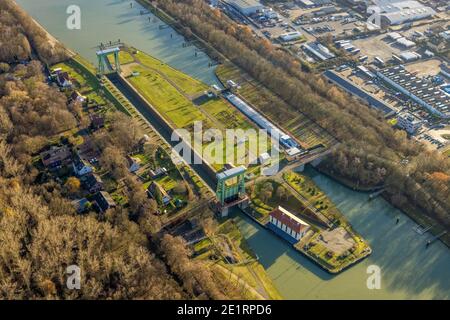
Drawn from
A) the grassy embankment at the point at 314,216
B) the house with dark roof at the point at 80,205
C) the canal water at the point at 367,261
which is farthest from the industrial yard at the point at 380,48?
the house with dark roof at the point at 80,205

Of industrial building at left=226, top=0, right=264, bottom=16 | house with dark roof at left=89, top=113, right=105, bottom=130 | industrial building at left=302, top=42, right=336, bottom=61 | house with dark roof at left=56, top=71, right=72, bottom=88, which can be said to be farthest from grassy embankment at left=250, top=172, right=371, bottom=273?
industrial building at left=226, top=0, right=264, bottom=16

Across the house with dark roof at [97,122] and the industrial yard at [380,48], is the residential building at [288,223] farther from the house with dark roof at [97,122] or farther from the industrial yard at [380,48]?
the house with dark roof at [97,122]

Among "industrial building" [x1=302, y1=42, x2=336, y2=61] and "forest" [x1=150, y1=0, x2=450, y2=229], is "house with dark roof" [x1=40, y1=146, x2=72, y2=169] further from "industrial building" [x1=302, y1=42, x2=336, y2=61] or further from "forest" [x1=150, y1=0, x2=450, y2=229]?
"industrial building" [x1=302, y1=42, x2=336, y2=61]

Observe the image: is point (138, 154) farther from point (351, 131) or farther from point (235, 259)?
point (351, 131)

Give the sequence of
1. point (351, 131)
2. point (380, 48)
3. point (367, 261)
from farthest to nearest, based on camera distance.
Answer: point (380, 48), point (351, 131), point (367, 261)

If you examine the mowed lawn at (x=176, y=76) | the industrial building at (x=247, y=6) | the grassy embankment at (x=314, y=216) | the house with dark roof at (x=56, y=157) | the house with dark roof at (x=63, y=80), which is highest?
the industrial building at (x=247, y=6)

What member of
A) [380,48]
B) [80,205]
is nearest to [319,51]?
[380,48]
